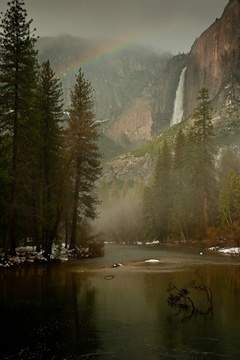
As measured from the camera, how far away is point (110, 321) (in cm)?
1065

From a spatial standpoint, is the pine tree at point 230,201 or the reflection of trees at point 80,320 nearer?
the reflection of trees at point 80,320

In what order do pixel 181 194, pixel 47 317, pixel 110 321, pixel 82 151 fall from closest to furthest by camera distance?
pixel 110 321 → pixel 47 317 → pixel 82 151 → pixel 181 194

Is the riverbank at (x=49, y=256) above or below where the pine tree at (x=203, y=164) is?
below

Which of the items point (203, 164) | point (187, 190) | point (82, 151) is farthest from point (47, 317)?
point (187, 190)

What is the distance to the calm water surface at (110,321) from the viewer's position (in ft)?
26.9

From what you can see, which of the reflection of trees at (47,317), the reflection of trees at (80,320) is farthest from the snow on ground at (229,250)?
the reflection of trees at (80,320)

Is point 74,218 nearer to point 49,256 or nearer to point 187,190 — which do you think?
point 49,256

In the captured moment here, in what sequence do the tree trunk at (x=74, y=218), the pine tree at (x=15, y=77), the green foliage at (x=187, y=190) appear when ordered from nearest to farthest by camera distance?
the pine tree at (x=15, y=77) → the tree trunk at (x=74, y=218) → the green foliage at (x=187, y=190)

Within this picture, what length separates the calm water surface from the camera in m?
8.20

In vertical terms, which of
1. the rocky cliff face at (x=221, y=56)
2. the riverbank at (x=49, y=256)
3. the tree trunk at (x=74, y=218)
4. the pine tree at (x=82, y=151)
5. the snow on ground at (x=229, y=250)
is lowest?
the snow on ground at (x=229, y=250)

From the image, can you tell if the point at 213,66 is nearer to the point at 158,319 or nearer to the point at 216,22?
the point at 216,22

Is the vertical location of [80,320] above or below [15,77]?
below

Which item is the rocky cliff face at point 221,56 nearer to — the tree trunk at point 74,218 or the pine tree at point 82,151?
the pine tree at point 82,151

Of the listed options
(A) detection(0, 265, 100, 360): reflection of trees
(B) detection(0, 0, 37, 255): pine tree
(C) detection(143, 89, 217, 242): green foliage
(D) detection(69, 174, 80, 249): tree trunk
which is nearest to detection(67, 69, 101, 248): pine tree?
(D) detection(69, 174, 80, 249): tree trunk
